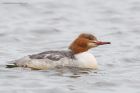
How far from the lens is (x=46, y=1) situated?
25219 millimetres

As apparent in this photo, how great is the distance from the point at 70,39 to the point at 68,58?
129 inches

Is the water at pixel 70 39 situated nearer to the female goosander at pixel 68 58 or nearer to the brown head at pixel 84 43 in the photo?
the female goosander at pixel 68 58

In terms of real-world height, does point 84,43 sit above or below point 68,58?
above

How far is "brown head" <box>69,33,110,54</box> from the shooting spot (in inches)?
690

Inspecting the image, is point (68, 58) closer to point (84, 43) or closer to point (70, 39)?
point (84, 43)

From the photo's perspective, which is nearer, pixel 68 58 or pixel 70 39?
pixel 68 58

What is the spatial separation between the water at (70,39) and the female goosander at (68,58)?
0.80 ft

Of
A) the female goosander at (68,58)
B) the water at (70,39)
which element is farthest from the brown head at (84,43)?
the water at (70,39)

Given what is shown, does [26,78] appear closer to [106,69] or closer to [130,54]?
[106,69]

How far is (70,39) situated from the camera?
68.0 ft

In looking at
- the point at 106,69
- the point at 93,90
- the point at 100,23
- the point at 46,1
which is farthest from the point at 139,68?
the point at 46,1

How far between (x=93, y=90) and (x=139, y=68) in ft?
7.62

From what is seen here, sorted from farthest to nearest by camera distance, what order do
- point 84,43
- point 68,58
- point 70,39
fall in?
1. point 70,39
2. point 84,43
3. point 68,58

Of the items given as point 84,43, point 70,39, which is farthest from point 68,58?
point 70,39
